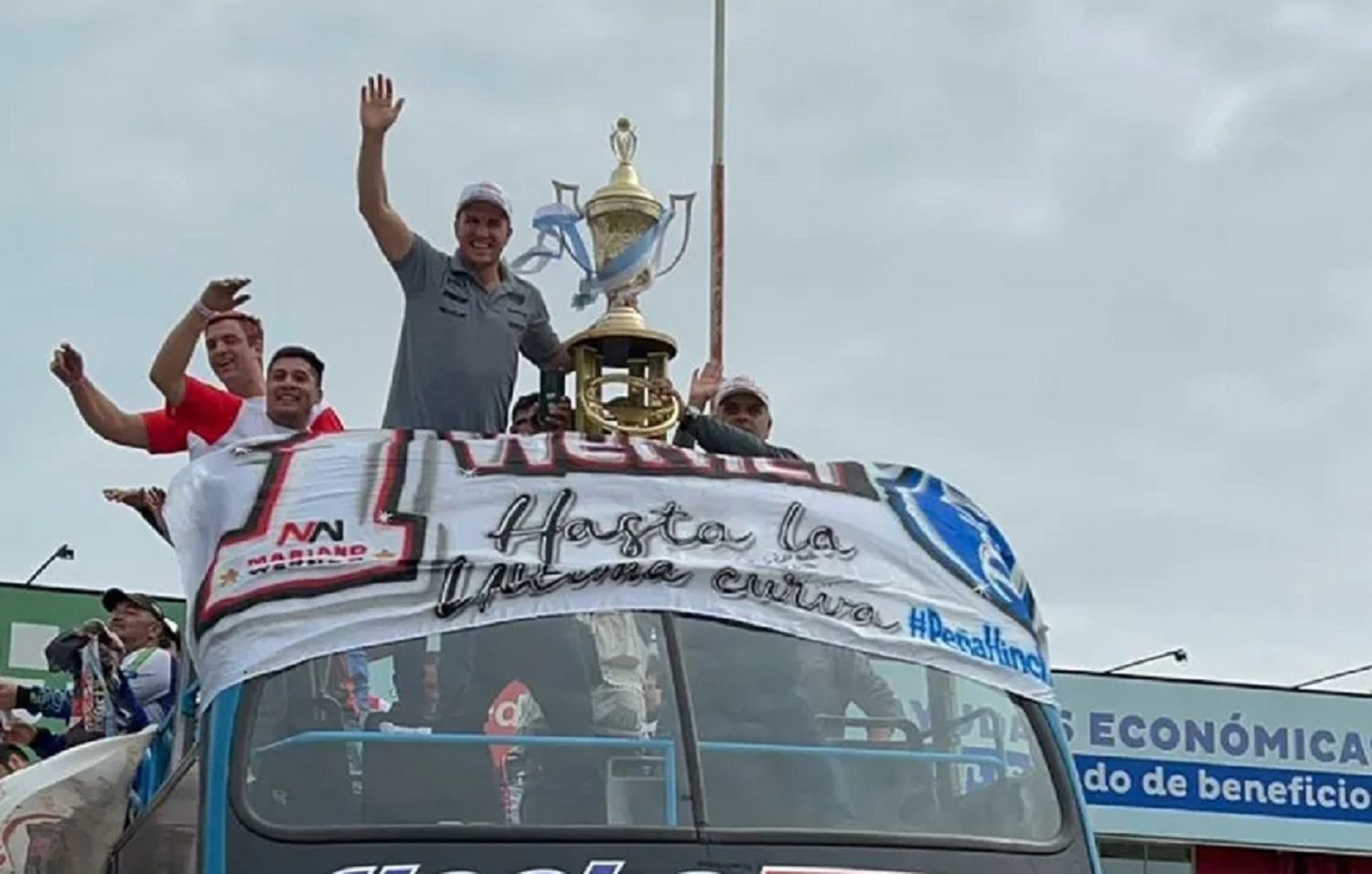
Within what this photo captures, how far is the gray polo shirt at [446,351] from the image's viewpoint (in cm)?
709

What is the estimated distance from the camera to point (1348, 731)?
69.7ft

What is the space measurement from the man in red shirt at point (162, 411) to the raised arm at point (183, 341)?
0.04 meters

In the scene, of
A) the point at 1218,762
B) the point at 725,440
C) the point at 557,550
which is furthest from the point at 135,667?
the point at 1218,762

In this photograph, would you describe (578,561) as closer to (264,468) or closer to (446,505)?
(446,505)

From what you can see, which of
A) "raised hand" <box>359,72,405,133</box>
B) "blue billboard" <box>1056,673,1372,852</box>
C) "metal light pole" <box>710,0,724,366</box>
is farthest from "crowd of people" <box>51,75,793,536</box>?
"blue billboard" <box>1056,673,1372,852</box>

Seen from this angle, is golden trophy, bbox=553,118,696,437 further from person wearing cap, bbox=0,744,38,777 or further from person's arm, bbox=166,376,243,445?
person wearing cap, bbox=0,744,38,777

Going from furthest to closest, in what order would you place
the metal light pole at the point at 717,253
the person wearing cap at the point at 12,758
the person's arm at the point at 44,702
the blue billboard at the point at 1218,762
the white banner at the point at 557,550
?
1. the blue billboard at the point at 1218,762
2. the metal light pole at the point at 717,253
3. the person wearing cap at the point at 12,758
4. the person's arm at the point at 44,702
5. the white banner at the point at 557,550

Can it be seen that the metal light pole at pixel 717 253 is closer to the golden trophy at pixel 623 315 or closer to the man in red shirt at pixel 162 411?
the golden trophy at pixel 623 315

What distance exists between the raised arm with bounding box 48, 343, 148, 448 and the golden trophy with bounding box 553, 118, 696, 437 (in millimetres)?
1617

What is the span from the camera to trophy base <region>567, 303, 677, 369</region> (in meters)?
8.12

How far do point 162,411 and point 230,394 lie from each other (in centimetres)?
→ 24

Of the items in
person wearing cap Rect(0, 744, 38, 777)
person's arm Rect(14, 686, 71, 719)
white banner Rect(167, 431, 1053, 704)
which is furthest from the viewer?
person wearing cap Rect(0, 744, 38, 777)

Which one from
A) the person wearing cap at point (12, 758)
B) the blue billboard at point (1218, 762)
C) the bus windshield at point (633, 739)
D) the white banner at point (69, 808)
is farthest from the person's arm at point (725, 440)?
the blue billboard at point (1218, 762)

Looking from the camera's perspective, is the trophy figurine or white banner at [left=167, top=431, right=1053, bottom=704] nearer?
white banner at [left=167, top=431, right=1053, bottom=704]
